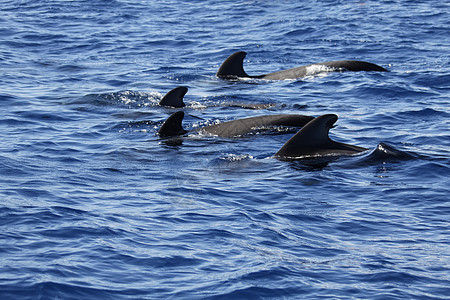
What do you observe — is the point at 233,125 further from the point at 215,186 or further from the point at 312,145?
the point at 215,186

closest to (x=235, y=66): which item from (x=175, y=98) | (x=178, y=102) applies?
(x=178, y=102)

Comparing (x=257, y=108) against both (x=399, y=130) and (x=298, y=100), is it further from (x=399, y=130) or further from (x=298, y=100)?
(x=399, y=130)

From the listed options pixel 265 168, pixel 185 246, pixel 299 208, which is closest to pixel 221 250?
pixel 185 246

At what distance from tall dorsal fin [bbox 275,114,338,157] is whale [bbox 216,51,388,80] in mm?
8619

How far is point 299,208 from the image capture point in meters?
9.88

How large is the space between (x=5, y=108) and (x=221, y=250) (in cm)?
980

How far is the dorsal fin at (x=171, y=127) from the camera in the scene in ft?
45.2

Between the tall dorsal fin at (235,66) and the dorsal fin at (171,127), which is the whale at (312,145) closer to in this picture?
the dorsal fin at (171,127)

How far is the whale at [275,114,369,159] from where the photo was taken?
11.7m

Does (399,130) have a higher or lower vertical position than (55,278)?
lower

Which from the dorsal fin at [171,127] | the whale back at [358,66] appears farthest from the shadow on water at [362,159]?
the whale back at [358,66]

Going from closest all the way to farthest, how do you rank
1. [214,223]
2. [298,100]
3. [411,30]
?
1. [214,223]
2. [298,100]
3. [411,30]

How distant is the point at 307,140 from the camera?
1187 centimetres

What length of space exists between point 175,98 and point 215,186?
602cm
